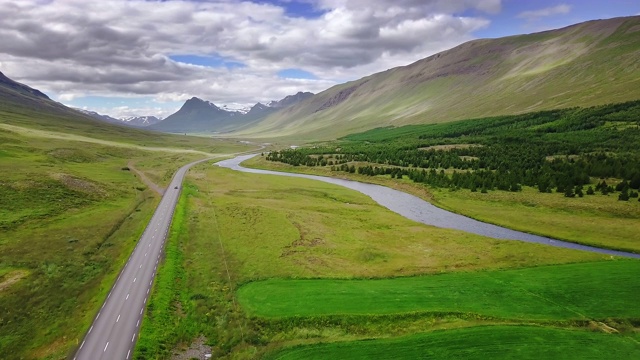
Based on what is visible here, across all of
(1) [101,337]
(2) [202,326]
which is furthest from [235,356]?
(1) [101,337]

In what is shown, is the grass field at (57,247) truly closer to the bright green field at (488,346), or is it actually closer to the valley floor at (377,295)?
the valley floor at (377,295)

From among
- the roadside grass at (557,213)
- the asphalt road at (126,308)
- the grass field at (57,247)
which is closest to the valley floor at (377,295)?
the asphalt road at (126,308)

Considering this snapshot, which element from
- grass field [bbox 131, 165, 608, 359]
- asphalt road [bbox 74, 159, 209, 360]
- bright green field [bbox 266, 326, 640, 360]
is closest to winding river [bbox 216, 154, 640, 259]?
grass field [bbox 131, 165, 608, 359]

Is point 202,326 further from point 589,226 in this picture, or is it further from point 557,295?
point 589,226

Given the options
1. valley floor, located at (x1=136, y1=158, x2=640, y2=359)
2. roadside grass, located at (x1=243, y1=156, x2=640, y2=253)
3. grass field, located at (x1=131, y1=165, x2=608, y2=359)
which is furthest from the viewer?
roadside grass, located at (x1=243, y1=156, x2=640, y2=253)

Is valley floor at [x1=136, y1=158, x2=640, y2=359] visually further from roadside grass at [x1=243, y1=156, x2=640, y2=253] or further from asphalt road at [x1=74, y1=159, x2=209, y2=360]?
roadside grass at [x1=243, y1=156, x2=640, y2=253]

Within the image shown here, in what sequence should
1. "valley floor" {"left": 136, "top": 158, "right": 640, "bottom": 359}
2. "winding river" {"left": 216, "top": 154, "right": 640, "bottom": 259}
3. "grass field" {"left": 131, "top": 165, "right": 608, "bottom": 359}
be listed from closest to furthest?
"valley floor" {"left": 136, "top": 158, "right": 640, "bottom": 359}
"grass field" {"left": 131, "top": 165, "right": 608, "bottom": 359}
"winding river" {"left": 216, "top": 154, "right": 640, "bottom": 259}
